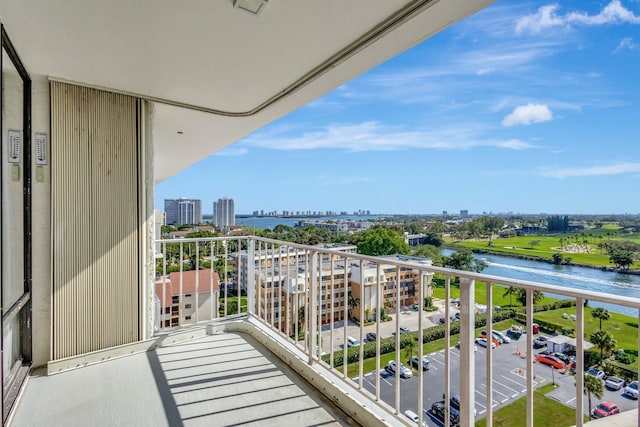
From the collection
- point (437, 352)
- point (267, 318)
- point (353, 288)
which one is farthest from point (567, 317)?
point (267, 318)

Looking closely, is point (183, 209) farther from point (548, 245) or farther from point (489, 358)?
point (489, 358)

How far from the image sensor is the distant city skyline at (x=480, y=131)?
547 cm

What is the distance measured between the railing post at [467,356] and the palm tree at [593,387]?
40 centimetres

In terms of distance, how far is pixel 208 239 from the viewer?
354 cm

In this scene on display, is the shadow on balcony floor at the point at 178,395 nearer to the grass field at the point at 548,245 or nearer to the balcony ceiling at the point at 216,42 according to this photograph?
the grass field at the point at 548,245

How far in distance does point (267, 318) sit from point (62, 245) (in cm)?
192

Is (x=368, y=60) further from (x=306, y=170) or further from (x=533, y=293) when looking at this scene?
Result: (x=306, y=170)

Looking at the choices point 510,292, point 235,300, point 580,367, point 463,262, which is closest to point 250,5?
point 463,262

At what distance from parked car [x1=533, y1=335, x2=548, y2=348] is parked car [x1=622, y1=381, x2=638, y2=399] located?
24 centimetres

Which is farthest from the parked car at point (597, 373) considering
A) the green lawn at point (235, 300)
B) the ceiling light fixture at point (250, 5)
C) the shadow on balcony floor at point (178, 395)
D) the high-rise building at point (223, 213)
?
the high-rise building at point (223, 213)

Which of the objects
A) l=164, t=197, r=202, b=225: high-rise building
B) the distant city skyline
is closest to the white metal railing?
the distant city skyline

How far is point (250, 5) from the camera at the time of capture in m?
1.68

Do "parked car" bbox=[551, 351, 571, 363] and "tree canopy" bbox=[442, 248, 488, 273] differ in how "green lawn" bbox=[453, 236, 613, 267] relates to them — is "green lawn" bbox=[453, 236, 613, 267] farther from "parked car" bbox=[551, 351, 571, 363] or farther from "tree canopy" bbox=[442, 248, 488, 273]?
"parked car" bbox=[551, 351, 571, 363]

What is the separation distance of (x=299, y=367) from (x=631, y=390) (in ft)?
6.60
